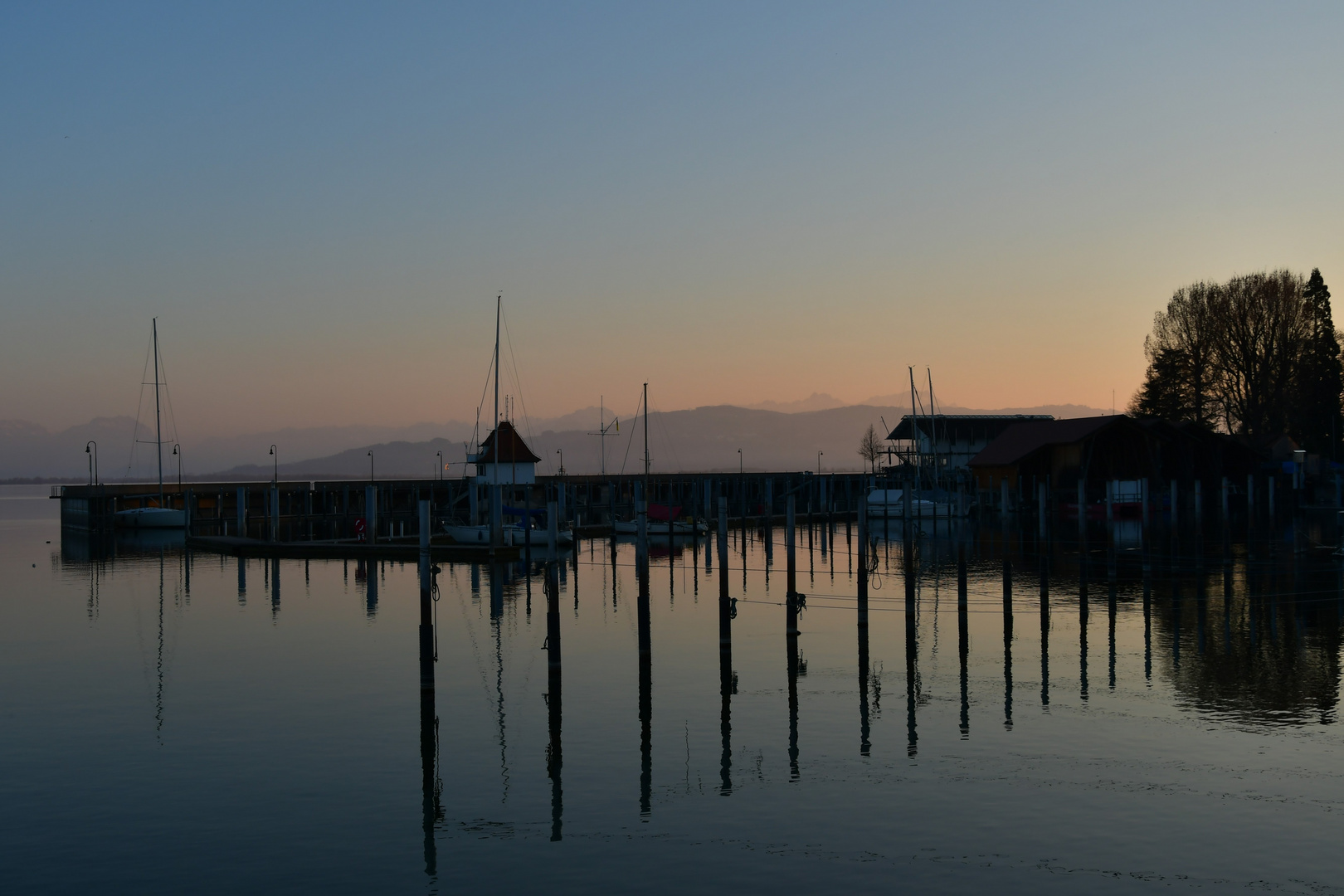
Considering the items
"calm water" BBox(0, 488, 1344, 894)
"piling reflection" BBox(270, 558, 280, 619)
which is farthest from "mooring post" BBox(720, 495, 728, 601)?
"piling reflection" BBox(270, 558, 280, 619)

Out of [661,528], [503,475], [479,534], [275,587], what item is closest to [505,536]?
[479,534]

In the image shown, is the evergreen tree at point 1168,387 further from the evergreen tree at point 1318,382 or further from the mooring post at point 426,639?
the mooring post at point 426,639

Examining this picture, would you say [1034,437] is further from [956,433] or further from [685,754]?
[685,754]

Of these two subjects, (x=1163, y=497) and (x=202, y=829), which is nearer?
(x=202, y=829)

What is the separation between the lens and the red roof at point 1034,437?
3666 inches

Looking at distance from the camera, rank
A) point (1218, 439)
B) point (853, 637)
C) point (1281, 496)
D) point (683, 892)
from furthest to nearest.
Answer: point (1281, 496) < point (1218, 439) < point (853, 637) < point (683, 892)

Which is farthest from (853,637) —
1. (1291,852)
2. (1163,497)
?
(1163,497)

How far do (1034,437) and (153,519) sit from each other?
7250 cm

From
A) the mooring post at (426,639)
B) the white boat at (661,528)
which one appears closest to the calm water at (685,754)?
the mooring post at (426,639)

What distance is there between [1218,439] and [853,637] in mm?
78561

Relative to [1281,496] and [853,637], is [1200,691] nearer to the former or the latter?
[853,637]

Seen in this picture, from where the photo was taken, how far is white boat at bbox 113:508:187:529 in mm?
91438

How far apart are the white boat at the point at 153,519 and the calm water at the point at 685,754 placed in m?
52.5

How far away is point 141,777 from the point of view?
21531mm
